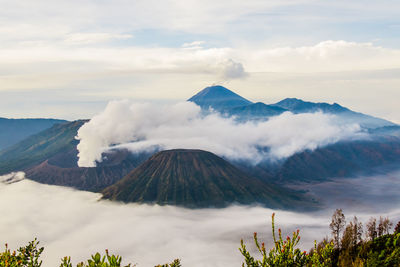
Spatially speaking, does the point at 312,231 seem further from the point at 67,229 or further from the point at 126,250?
the point at 67,229

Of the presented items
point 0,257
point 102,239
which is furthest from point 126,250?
point 0,257

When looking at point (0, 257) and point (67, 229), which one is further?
point (67, 229)

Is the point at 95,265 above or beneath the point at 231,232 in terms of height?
above

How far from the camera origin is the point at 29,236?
154375 millimetres

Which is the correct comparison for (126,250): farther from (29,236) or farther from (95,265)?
(95,265)

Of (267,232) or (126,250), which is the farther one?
(267,232)

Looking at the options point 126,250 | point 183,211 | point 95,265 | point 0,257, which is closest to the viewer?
point 95,265

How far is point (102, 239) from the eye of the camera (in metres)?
154

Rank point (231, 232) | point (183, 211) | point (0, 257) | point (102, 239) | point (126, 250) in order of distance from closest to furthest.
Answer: point (0, 257) → point (126, 250) → point (102, 239) → point (231, 232) → point (183, 211)

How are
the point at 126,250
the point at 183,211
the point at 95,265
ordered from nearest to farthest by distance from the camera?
the point at 95,265
the point at 126,250
the point at 183,211

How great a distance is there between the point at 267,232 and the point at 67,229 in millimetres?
97131

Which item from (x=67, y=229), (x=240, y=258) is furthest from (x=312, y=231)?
(x=67, y=229)

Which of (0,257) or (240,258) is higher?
(0,257)

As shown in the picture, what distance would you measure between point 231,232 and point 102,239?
5960 cm
